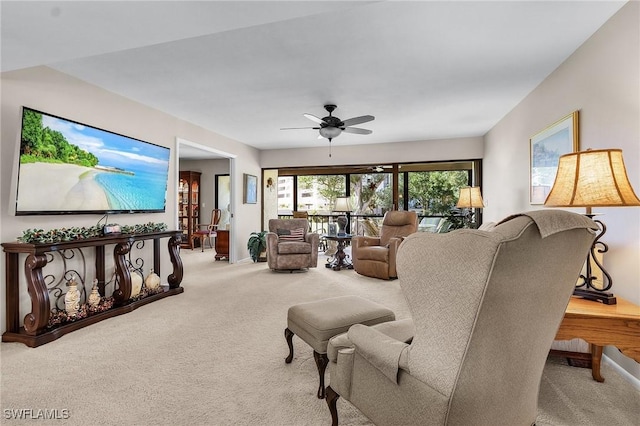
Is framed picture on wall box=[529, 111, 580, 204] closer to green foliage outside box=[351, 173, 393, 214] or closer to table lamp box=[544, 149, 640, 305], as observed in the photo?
table lamp box=[544, 149, 640, 305]

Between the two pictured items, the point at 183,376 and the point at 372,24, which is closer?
the point at 183,376

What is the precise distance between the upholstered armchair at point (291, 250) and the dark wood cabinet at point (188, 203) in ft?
12.8

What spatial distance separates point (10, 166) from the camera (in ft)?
9.10

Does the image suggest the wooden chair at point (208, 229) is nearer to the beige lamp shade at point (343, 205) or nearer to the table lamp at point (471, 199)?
the beige lamp shade at point (343, 205)

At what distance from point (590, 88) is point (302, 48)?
2.27 metres

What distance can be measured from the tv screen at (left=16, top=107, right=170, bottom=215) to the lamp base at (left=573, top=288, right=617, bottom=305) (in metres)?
4.15

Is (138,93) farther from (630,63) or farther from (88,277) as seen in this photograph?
(630,63)

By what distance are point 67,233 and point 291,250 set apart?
124 inches

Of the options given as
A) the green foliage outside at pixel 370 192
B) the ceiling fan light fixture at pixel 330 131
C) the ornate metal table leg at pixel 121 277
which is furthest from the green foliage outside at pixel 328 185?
the ornate metal table leg at pixel 121 277

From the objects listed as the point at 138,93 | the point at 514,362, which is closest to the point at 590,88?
the point at 514,362

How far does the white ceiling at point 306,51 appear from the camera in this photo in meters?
1.76

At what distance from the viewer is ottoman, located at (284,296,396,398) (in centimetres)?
191

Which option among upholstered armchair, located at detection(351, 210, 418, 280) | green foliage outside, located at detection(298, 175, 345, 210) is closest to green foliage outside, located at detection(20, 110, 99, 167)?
upholstered armchair, located at detection(351, 210, 418, 280)

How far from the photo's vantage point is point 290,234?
5879mm
